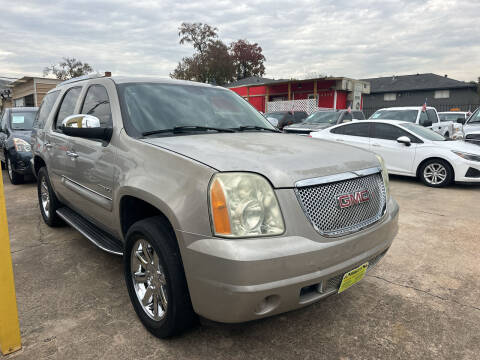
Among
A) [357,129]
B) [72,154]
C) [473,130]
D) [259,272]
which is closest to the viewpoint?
[259,272]

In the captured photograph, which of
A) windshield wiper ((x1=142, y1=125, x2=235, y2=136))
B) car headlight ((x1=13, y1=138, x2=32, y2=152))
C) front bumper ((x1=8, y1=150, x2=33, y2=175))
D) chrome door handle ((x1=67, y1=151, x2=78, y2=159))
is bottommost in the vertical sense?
front bumper ((x1=8, y1=150, x2=33, y2=175))

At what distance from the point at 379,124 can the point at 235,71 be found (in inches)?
1743

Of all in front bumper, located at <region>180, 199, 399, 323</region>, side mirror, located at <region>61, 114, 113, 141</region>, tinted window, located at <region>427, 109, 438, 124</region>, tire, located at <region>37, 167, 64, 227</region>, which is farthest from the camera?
tinted window, located at <region>427, 109, 438, 124</region>

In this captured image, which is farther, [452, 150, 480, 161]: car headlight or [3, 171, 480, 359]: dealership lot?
[452, 150, 480, 161]: car headlight

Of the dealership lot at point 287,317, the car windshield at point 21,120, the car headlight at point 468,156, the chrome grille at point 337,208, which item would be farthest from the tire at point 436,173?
the car windshield at point 21,120

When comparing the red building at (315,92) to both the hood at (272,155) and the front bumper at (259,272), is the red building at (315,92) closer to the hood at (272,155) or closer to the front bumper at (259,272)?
the hood at (272,155)

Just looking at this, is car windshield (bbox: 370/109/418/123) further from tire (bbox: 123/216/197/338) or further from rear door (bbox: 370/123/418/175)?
tire (bbox: 123/216/197/338)

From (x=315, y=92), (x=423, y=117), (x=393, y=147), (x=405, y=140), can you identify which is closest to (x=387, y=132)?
(x=393, y=147)

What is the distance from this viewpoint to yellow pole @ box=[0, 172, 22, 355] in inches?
82.2

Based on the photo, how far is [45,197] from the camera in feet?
15.5

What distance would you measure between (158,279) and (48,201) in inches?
119

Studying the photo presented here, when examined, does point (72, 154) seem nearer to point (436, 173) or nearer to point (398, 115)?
point (436, 173)

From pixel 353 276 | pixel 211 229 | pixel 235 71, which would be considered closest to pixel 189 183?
pixel 211 229

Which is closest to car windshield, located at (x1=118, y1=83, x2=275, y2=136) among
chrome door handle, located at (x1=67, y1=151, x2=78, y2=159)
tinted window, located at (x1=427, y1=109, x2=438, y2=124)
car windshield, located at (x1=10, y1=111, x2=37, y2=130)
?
chrome door handle, located at (x1=67, y1=151, x2=78, y2=159)
